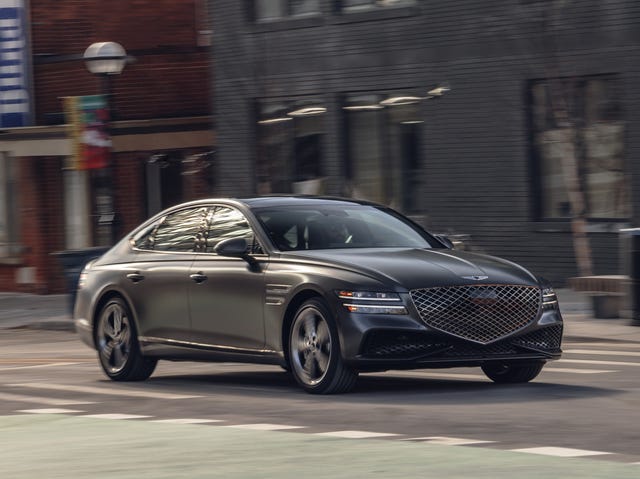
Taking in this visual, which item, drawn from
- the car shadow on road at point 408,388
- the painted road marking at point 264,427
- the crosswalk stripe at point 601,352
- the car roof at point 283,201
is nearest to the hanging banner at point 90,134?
the crosswalk stripe at point 601,352

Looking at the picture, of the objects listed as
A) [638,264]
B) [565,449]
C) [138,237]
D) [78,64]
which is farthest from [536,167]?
[565,449]

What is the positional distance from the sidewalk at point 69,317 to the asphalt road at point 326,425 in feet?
10.4

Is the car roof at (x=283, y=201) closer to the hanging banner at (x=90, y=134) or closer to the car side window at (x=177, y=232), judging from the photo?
the car side window at (x=177, y=232)

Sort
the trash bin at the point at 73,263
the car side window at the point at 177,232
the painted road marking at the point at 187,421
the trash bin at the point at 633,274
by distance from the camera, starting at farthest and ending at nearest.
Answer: the trash bin at the point at 73,263, the trash bin at the point at 633,274, the car side window at the point at 177,232, the painted road marking at the point at 187,421

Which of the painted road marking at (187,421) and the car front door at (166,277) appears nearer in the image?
the painted road marking at (187,421)

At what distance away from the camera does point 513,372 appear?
1218 cm

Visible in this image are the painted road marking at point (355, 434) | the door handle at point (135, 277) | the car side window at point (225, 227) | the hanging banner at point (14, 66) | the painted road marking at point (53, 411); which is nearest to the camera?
the painted road marking at point (355, 434)

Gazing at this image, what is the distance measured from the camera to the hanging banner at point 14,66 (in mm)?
29609

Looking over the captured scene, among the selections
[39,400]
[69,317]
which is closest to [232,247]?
[39,400]

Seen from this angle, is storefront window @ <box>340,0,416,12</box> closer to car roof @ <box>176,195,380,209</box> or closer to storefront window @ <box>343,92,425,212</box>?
storefront window @ <box>343,92,425,212</box>

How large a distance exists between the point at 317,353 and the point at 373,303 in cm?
58

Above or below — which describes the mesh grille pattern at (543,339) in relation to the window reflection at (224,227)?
below

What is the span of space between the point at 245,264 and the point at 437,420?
2.85 meters

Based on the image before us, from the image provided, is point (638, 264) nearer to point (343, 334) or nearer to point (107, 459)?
point (343, 334)
